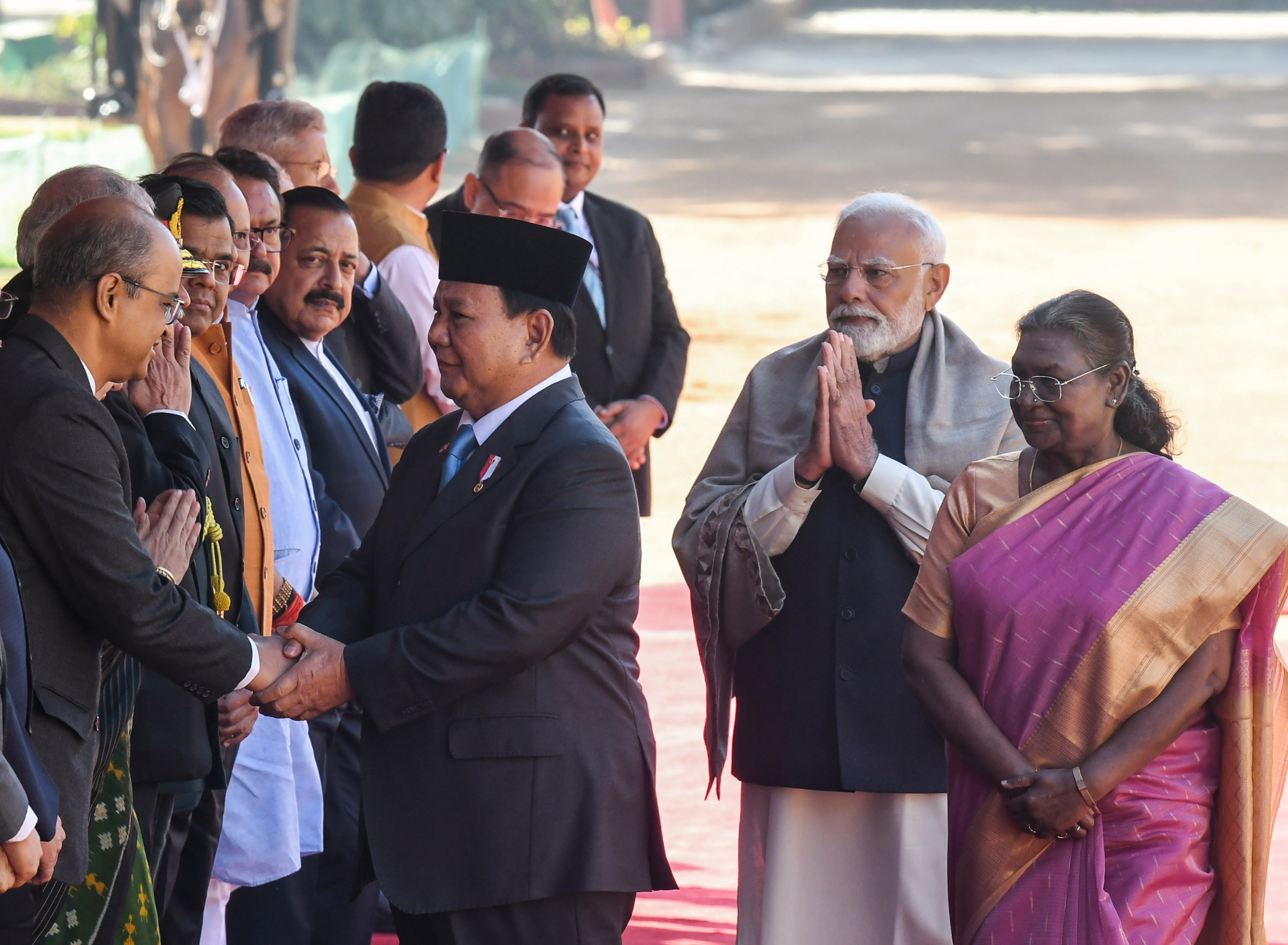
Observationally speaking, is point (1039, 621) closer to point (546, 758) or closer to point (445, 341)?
point (546, 758)

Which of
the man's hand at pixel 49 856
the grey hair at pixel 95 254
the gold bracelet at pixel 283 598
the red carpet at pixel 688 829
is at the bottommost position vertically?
the red carpet at pixel 688 829

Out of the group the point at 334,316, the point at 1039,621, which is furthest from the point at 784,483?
the point at 334,316

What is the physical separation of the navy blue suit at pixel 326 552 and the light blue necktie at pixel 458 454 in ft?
3.46

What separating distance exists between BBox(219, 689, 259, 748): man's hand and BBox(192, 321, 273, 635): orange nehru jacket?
26 cm

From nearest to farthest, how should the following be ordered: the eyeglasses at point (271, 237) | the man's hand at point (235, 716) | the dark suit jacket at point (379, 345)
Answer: the man's hand at point (235, 716) → the eyeglasses at point (271, 237) → the dark suit jacket at point (379, 345)

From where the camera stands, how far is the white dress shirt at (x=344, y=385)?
4820 millimetres

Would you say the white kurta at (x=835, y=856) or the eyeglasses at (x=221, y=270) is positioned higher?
the eyeglasses at (x=221, y=270)

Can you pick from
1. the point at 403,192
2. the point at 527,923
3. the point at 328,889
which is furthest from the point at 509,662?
the point at 403,192

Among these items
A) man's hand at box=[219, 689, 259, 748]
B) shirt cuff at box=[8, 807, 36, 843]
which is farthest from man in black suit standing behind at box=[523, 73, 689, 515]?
shirt cuff at box=[8, 807, 36, 843]

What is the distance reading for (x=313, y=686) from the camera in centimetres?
353

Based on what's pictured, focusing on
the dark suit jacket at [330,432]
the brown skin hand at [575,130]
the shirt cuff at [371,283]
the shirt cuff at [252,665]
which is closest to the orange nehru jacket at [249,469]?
the dark suit jacket at [330,432]

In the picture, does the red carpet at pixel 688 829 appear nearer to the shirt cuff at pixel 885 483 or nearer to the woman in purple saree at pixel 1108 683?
the shirt cuff at pixel 885 483

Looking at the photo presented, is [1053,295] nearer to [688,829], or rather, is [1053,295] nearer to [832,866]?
[688,829]

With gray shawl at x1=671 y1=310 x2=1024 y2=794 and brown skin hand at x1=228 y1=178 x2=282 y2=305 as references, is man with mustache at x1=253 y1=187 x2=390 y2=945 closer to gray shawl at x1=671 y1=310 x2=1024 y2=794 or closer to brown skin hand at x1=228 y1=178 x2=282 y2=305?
brown skin hand at x1=228 y1=178 x2=282 y2=305
